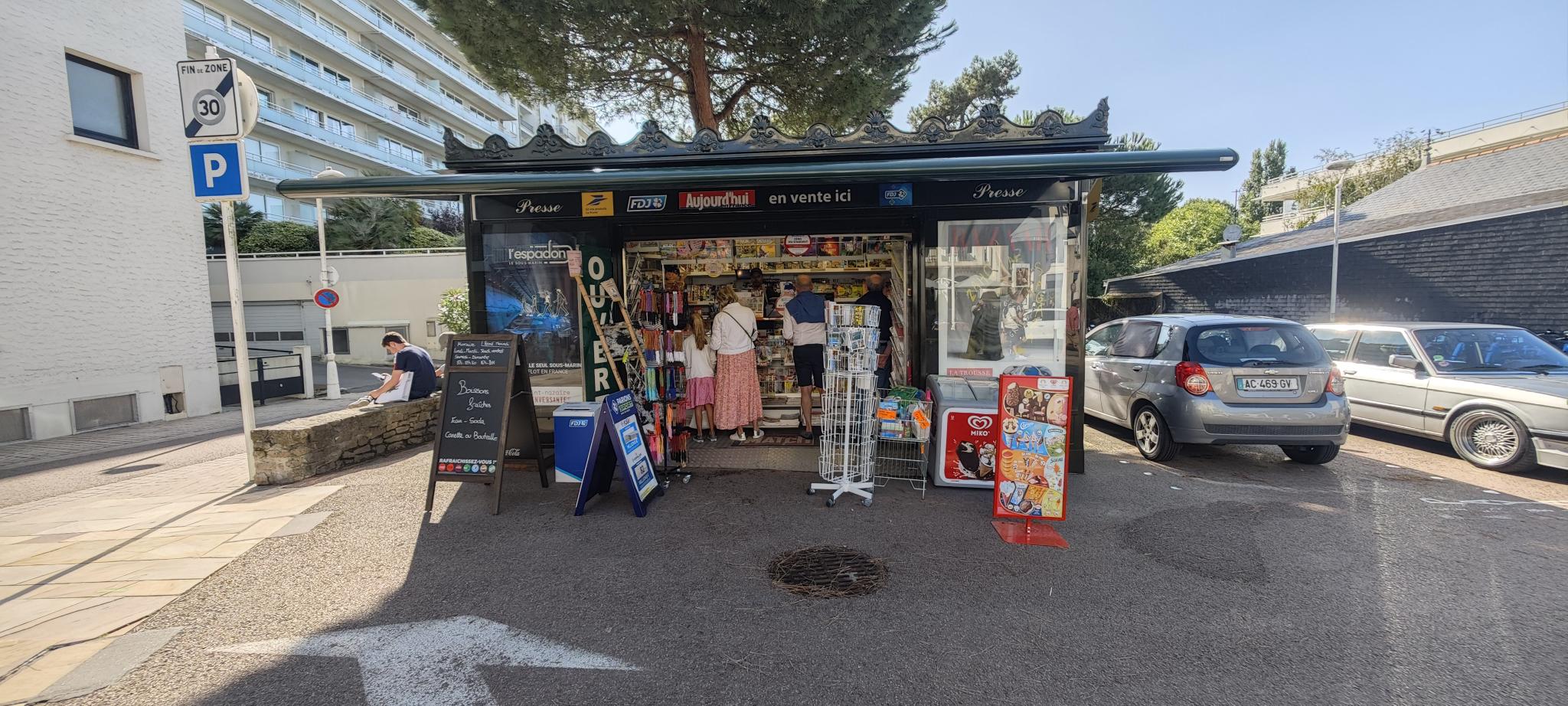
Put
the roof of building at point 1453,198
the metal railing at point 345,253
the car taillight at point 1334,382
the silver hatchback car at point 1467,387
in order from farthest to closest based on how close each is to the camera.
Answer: the metal railing at point 345,253 < the roof of building at point 1453,198 < the car taillight at point 1334,382 < the silver hatchback car at point 1467,387

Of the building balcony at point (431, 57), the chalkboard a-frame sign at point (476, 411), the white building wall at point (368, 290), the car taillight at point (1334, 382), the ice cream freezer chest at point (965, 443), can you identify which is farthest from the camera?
the building balcony at point (431, 57)

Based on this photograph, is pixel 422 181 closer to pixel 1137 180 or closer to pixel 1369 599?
pixel 1369 599

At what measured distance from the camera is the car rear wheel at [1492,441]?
5746 millimetres

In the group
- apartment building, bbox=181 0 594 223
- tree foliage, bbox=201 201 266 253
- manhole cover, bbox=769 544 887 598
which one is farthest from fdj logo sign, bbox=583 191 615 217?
tree foliage, bbox=201 201 266 253

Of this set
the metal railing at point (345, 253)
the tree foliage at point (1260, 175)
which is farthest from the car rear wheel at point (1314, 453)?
the tree foliage at point (1260, 175)

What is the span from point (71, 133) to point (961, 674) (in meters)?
13.9

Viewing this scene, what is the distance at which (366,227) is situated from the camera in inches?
892

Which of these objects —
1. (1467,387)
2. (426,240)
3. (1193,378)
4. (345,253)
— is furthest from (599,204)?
(426,240)

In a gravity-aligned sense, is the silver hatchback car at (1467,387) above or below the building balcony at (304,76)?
below

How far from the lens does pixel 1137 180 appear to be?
896 inches

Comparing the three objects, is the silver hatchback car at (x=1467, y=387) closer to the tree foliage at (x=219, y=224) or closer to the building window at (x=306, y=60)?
the tree foliage at (x=219, y=224)

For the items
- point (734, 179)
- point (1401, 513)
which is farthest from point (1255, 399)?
point (734, 179)

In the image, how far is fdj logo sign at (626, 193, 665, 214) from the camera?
241 inches

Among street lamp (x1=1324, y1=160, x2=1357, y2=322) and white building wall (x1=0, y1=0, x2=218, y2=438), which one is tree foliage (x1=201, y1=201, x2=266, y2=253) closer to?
white building wall (x1=0, y1=0, x2=218, y2=438)
